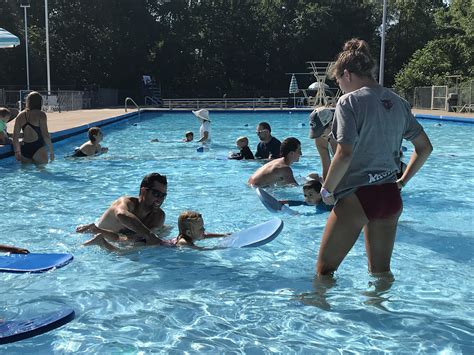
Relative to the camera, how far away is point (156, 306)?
4.05 meters

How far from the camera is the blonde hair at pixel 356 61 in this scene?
134 inches

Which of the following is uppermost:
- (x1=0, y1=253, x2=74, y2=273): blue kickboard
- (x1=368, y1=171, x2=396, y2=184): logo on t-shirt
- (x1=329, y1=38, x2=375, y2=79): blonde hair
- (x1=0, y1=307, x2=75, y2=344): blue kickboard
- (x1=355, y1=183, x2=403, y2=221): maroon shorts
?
(x1=329, y1=38, x2=375, y2=79): blonde hair

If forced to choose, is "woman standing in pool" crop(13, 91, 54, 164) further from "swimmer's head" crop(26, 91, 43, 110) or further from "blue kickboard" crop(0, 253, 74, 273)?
"blue kickboard" crop(0, 253, 74, 273)

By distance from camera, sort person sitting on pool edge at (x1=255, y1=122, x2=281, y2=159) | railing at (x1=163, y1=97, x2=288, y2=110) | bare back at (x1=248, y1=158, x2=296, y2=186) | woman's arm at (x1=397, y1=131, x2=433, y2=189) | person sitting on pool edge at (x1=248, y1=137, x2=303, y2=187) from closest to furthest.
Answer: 1. woman's arm at (x1=397, y1=131, x2=433, y2=189)
2. person sitting on pool edge at (x1=248, y1=137, x2=303, y2=187)
3. bare back at (x1=248, y1=158, x2=296, y2=186)
4. person sitting on pool edge at (x1=255, y1=122, x2=281, y2=159)
5. railing at (x1=163, y1=97, x2=288, y2=110)

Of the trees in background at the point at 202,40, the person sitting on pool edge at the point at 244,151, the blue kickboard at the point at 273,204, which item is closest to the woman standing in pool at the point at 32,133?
the person sitting on pool edge at the point at 244,151

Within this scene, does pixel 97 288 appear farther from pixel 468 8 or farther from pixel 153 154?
pixel 468 8

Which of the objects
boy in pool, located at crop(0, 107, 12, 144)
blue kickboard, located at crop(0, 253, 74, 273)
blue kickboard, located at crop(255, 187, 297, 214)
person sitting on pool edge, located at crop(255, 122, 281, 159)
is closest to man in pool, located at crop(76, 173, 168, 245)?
blue kickboard, located at crop(0, 253, 74, 273)

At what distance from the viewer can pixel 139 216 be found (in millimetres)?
5266

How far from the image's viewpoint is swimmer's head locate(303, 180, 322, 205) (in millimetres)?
6992

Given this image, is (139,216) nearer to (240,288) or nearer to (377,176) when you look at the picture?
(240,288)

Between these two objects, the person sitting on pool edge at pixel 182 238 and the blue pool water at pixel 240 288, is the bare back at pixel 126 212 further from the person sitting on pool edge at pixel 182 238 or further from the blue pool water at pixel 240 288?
the blue pool water at pixel 240 288

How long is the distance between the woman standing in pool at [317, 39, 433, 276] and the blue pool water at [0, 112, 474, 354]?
0.63 m

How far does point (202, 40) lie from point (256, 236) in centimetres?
4261

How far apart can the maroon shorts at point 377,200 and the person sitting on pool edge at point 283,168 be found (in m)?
4.67
